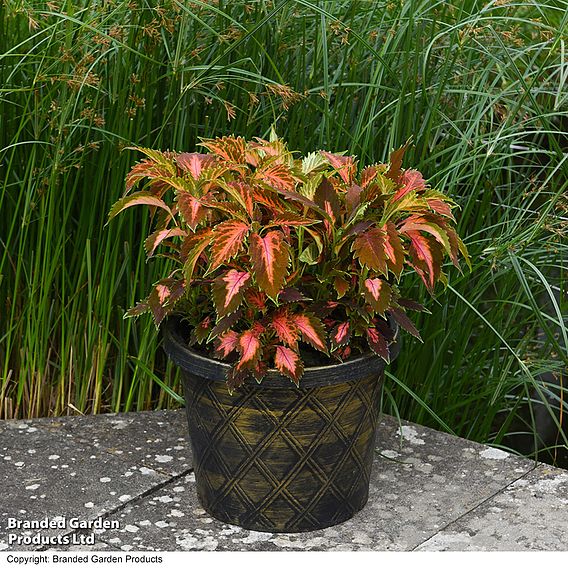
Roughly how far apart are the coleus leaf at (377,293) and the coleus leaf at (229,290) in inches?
10.2

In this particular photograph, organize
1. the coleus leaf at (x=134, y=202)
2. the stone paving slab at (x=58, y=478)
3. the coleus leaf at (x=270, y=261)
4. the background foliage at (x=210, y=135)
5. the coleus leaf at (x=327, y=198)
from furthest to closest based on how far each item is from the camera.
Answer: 1. the background foliage at (x=210, y=135)
2. the stone paving slab at (x=58, y=478)
3. the coleus leaf at (x=134, y=202)
4. the coleus leaf at (x=327, y=198)
5. the coleus leaf at (x=270, y=261)

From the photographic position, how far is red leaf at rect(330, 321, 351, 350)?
92.1 inches

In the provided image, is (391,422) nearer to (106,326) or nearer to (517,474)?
(517,474)

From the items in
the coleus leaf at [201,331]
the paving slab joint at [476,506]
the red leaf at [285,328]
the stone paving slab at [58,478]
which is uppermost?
the red leaf at [285,328]

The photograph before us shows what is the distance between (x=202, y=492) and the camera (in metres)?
2.56

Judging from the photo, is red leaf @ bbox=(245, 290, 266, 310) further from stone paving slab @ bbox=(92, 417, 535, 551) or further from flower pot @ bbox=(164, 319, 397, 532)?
stone paving slab @ bbox=(92, 417, 535, 551)

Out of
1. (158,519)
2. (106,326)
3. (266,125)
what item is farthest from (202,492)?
(266,125)

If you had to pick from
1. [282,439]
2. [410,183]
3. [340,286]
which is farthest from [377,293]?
[282,439]

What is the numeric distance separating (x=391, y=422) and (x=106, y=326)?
86 centimetres

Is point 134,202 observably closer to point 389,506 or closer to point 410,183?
point 410,183

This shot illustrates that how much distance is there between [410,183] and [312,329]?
1.37 ft

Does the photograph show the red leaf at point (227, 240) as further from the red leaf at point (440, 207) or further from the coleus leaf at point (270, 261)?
the red leaf at point (440, 207)

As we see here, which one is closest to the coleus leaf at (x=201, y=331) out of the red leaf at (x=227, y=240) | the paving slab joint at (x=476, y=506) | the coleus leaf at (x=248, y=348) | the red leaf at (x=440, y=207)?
the coleus leaf at (x=248, y=348)

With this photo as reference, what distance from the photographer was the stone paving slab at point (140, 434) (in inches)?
111
